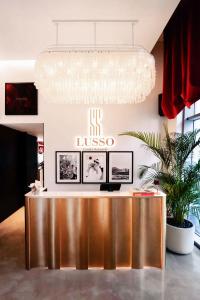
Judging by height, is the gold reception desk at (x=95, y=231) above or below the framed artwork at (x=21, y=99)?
below

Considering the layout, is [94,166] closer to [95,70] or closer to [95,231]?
[95,231]

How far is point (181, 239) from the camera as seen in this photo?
11.0 ft

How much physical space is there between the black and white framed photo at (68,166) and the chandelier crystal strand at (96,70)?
1718 millimetres

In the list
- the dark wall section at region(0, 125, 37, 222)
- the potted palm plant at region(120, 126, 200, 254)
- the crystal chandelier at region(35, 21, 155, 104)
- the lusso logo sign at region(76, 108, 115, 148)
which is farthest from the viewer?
the dark wall section at region(0, 125, 37, 222)

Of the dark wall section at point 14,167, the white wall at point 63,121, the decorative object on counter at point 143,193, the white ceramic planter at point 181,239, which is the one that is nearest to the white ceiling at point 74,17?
the white wall at point 63,121

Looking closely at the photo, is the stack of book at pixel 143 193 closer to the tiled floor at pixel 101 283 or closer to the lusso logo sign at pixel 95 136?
the tiled floor at pixel 101 283

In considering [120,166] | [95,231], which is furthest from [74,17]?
[95,231]

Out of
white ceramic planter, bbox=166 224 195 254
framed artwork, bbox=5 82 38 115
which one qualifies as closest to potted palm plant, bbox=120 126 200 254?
white ceramic planter, bbox=166 224 195 254

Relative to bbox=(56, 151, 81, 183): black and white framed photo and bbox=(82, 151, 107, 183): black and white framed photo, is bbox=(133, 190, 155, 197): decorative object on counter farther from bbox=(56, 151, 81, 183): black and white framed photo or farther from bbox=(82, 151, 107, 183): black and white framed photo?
bbox=(56, 151, 81, 183): black and white framed photo

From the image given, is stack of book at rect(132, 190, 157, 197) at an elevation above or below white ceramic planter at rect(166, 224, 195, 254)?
above

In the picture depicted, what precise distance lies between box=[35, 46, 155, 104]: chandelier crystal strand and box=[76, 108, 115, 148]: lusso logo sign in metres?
1.36

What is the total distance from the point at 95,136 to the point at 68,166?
891 millimetres

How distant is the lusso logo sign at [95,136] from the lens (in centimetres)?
431

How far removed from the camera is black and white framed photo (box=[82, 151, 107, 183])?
4.39 meters
